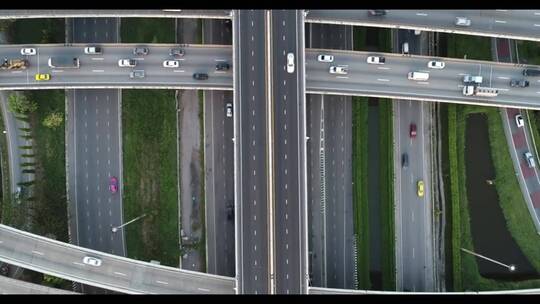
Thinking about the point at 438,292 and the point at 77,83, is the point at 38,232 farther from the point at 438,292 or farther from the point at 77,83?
the point at 438,292

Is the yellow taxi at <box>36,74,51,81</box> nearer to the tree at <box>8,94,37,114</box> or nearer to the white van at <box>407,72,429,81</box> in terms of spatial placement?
the tree at <box>8,94,37,114</box>

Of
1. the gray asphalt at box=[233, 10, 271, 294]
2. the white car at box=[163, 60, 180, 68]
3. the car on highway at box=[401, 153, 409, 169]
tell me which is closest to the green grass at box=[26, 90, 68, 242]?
the white car at box=[163, 60, 180, 68]

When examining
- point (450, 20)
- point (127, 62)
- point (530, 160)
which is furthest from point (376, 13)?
point (127, 62)

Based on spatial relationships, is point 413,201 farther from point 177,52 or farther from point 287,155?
point 177,52

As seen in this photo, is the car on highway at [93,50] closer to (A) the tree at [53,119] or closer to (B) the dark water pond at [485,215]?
(A) the tree at [53,119]

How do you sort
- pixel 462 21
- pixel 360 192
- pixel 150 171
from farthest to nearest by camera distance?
pixel 150 171 → pixel 360 192 → pixel 462 21

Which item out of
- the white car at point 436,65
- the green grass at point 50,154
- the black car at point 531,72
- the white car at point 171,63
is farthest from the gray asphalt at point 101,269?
the black car at point 531,72
